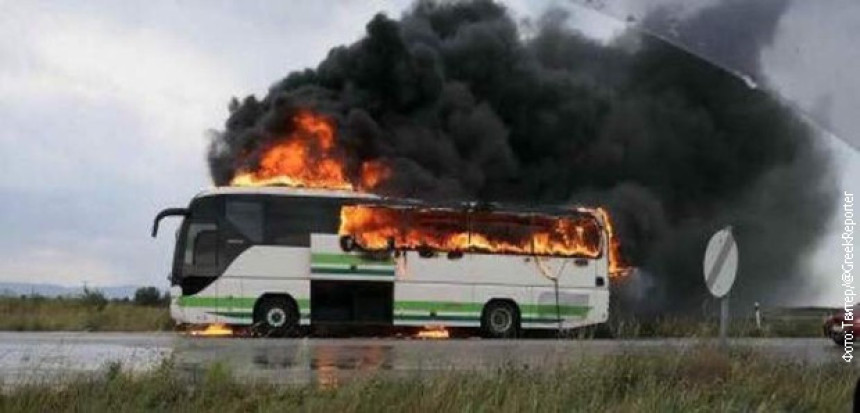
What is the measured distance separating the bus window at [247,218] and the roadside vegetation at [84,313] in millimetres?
5831

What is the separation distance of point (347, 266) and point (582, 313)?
18.5 feet

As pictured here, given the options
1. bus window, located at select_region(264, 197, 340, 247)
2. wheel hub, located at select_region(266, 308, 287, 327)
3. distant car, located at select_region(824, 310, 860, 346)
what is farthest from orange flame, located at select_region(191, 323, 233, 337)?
distant car, located at select_region(824, 310, 860, 346)

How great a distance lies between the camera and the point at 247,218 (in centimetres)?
2414

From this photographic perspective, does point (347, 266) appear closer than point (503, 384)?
No

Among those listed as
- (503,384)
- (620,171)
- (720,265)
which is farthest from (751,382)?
(620,171)

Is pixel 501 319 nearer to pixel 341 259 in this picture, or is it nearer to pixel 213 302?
pixel 341 259

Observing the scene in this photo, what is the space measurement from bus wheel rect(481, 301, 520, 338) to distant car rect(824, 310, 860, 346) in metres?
6.76

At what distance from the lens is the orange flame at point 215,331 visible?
942 inches

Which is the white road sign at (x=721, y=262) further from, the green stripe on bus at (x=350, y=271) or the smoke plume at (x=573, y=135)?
the smoke plume at (x=573, y=135)

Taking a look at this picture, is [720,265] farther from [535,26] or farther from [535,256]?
[535,26]

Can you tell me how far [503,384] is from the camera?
8273mm

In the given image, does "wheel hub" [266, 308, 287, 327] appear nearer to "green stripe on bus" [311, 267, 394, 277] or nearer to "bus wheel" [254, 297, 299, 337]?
"bus wheel" [254, 297, 299, 337]

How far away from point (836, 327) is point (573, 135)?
18162 mm

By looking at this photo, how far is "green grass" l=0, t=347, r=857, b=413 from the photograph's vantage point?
7520mm
